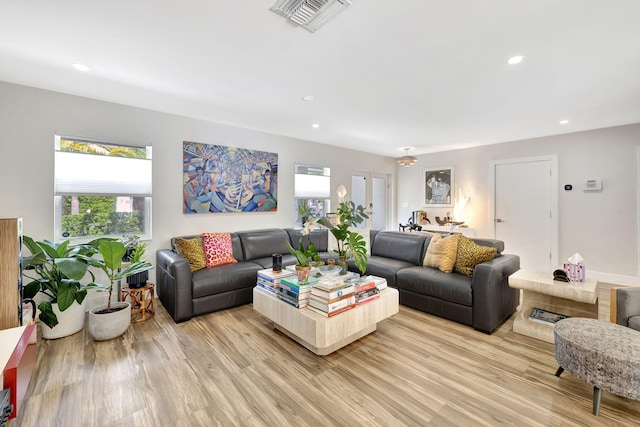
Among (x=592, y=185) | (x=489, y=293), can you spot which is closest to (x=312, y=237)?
(x=489, y=293)

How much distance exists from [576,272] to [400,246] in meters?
1.80

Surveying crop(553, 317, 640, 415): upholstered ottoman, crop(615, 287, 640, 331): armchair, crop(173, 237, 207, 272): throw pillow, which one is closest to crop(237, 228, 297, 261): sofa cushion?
crop(173, 237, 207, 272): throw pillow

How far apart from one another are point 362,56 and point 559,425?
273cm

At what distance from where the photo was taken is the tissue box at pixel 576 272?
2363 mm

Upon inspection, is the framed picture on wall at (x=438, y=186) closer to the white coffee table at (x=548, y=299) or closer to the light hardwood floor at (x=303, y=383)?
the white coffee table at (x=548, y=299)

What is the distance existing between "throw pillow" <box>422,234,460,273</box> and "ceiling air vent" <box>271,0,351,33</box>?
102 inches

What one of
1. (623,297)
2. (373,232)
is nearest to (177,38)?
(373,232)

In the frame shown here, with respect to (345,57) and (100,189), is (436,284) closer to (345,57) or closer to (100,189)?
(345,57)

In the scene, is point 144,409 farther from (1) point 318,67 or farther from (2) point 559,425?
(1) point 318,67

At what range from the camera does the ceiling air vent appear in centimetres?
158

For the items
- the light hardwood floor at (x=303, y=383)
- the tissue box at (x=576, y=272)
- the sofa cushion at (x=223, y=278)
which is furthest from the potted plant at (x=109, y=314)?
the tissue box at (x=576, y=272)

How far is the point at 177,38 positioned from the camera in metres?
1.93

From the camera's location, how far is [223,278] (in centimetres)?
306

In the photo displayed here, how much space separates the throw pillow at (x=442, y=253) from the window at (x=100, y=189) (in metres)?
3.57
